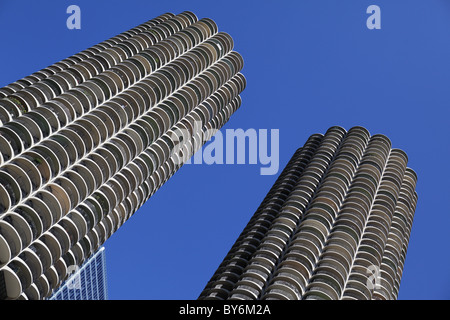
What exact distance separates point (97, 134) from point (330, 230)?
35726 millimetres

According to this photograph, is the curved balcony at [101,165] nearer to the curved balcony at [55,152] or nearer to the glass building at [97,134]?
the glass building at [97,134]

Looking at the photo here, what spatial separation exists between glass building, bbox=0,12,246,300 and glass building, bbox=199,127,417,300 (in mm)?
18261

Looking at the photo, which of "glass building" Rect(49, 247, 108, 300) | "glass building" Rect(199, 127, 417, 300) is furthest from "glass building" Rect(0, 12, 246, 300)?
"glass building" Rect(49, 247, 108, 300)

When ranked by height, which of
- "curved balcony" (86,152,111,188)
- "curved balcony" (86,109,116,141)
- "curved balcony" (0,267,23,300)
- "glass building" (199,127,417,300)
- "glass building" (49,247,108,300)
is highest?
"curved balcony" (86,109,116,141)

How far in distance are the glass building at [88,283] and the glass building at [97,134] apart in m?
65.2

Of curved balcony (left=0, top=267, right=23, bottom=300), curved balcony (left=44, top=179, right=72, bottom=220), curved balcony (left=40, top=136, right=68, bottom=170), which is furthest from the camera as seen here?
curved balcony (left=40, top=136, right=68, bottom=170)

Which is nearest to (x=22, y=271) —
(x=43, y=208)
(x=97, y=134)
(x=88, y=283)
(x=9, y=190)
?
(x=43, y=208)

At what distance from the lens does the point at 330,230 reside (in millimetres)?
85938

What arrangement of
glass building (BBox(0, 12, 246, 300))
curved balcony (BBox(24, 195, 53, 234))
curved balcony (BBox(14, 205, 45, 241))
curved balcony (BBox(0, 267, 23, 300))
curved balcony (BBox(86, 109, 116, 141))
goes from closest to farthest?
curved balcony (BBox(0, 267, 23, 300))
curved balcony (BBox(14, 205, 45, 241))
curved balcony (BBox(24, 195, 53, 234))
glass building (BBox(0, 12, 246, 300))
curved balcony (BBox(86, 109, 116, 141))

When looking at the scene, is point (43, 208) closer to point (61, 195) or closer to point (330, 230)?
point (61, 195)

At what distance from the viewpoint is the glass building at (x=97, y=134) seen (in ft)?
221

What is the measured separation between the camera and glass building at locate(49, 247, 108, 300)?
16388 cm

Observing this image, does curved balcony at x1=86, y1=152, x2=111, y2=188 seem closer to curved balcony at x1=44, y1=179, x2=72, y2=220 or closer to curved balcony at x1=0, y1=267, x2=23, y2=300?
curved balcony at x1=44, y1=179, x2=72, y2=220
